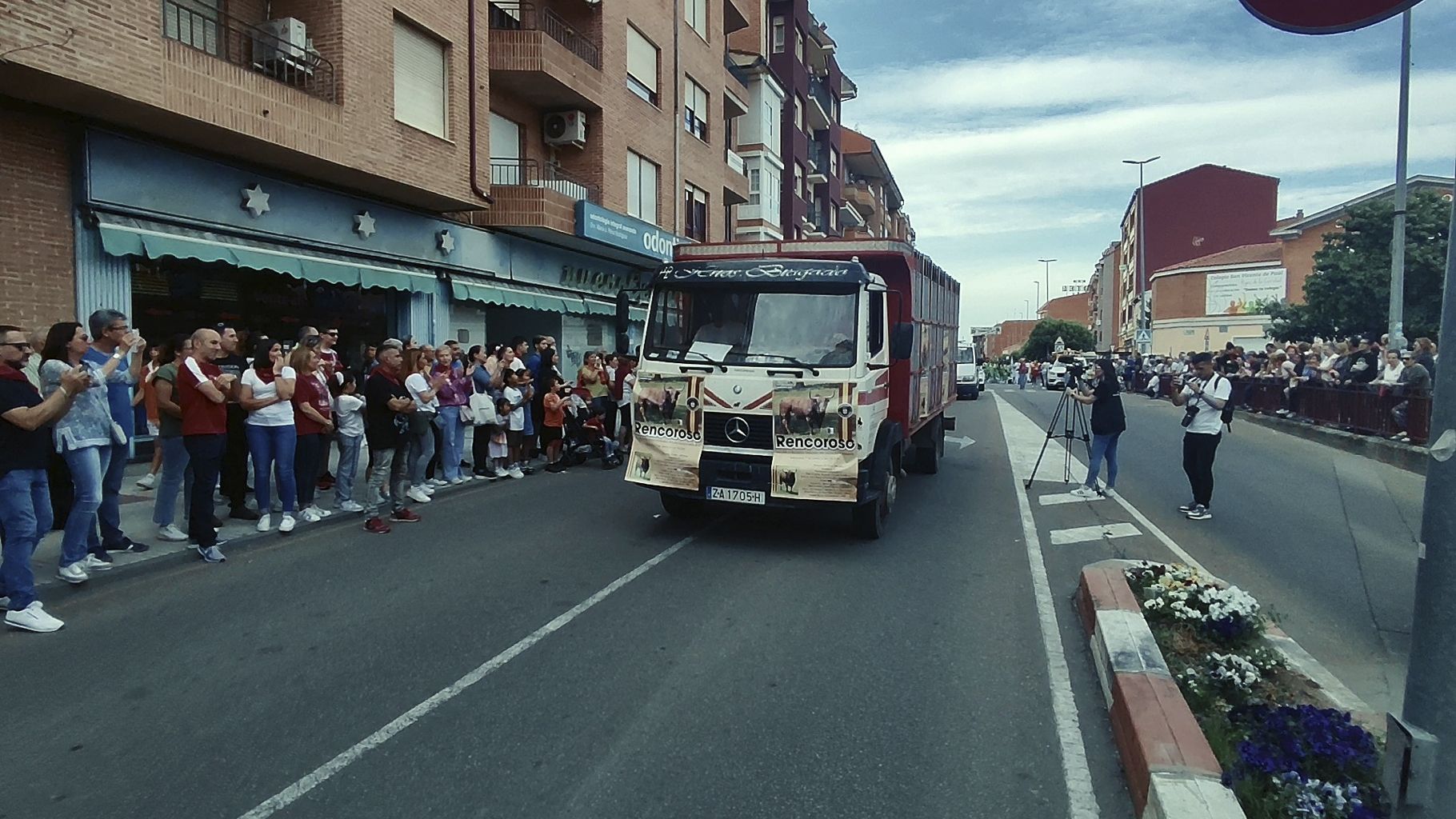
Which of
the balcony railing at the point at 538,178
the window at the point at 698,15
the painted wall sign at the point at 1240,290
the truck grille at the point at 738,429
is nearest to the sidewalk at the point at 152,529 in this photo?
the truck grille at the point at 738,429

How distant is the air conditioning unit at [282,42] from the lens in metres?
13.6

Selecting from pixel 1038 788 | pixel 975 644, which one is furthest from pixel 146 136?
pixel 1038 788

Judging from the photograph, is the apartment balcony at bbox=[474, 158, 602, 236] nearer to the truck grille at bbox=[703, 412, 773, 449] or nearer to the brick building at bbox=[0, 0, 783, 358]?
the brick building at bbox=[0, 0, 783, 358]

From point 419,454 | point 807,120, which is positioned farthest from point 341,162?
point 807,120

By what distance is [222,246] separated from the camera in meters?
12.6

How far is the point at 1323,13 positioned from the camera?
2.80 m

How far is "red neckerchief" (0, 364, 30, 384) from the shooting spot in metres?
5.51

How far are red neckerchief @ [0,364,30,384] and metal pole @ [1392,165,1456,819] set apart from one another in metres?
7.16

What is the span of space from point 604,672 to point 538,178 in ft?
61.2

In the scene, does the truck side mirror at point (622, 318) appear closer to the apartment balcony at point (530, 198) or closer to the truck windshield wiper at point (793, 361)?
the truck windshield wiper at point (793, 361)

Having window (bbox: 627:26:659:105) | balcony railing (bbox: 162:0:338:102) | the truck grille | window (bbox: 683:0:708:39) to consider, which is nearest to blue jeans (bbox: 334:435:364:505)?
the truck grille

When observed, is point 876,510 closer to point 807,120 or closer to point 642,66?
point 642,66

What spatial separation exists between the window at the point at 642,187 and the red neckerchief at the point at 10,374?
64.3 ft

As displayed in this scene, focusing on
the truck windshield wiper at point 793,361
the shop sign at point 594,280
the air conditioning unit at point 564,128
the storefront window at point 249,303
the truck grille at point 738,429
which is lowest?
the truck grille at point 738,429
